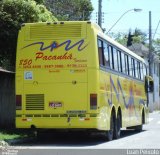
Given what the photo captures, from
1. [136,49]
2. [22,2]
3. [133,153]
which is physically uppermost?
[136,49]

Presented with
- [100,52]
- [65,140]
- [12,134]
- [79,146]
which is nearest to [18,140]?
[12,134]

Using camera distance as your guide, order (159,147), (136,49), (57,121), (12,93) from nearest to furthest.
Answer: (159,147) < (57,121) < (12,93) < (136,49)

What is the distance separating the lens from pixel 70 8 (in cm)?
5159

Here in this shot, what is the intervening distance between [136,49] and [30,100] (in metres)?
72.7

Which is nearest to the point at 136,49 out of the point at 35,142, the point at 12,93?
the point at 12,93

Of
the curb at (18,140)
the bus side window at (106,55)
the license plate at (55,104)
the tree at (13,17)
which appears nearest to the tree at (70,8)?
the tree at (13,17)

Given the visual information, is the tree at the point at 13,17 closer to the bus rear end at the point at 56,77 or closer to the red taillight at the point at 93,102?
the bus rear end at the point at 56,77

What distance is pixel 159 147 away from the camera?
52.3 feet

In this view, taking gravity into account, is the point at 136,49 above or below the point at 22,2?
above

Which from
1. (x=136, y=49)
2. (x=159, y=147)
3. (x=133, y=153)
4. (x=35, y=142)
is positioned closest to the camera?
(x=133, y=153)

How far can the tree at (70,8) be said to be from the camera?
47066 millimetres

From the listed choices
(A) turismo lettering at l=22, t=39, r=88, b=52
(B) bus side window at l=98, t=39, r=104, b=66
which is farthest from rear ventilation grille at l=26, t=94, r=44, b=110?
(B) bus side window at l=98, t=39, r=104, b=66

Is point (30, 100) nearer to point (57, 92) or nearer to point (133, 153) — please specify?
point (57, 92)

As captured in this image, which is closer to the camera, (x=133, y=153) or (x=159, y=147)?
(x=133, y=153)
